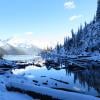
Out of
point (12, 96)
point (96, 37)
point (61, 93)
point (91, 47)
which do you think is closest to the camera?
point (61, 93)

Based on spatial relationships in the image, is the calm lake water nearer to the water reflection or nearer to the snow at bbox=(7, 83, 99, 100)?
the water reflection

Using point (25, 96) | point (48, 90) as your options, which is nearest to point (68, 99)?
point (48, 90)

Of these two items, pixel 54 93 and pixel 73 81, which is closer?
pixel 54 93

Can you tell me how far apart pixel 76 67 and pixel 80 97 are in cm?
5720

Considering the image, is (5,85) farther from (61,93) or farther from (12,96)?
(61,93)

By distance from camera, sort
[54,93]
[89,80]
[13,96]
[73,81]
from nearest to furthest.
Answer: [54,93] → [13,96] → [73,81] → [89,80]

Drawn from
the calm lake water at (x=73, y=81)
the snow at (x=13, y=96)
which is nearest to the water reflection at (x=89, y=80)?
the calm lake water at (x=73, y=81)

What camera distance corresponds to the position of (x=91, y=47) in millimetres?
180750

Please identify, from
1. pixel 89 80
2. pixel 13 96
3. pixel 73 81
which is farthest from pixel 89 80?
pixel 13 96

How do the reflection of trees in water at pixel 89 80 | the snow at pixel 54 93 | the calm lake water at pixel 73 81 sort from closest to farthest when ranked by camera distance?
1. the snow at pixel 54 93
2. the calm lake water at pixel 73 81
3. the reflection of trees in water at pixel 89 80

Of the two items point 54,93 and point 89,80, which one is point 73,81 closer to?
point 89,80

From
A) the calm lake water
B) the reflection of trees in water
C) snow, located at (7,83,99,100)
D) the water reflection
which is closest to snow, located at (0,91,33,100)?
snow, located at (7,83,99,100)

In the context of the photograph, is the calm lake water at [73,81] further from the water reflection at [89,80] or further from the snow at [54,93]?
the snow at [54,93]

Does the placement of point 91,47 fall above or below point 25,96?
above
